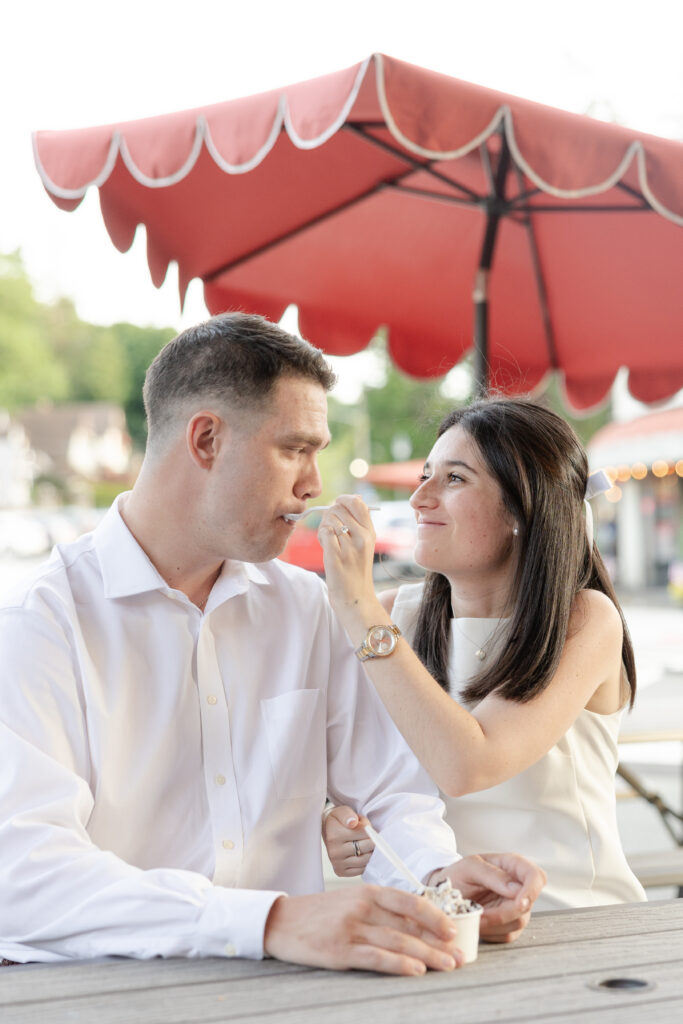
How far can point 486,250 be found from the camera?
4715mm

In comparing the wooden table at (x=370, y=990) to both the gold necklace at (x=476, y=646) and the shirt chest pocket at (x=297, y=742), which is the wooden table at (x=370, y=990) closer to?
the shirt chest pocket at (x=297, y=742)

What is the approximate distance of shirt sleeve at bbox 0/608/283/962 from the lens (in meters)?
1.63

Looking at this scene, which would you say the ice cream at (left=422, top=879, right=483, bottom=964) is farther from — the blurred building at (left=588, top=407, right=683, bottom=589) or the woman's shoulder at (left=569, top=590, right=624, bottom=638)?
the blurred building at (left=588, top=407, right=683, bottom=589)

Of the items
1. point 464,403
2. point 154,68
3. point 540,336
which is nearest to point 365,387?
point 154,68

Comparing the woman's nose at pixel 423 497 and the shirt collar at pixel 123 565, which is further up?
the woman's nose at pixel 423 497

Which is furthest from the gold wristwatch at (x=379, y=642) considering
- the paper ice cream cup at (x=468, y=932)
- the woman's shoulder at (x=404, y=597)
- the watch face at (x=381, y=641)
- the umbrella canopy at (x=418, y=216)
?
the umbrella canopy at (x=418, y=216)

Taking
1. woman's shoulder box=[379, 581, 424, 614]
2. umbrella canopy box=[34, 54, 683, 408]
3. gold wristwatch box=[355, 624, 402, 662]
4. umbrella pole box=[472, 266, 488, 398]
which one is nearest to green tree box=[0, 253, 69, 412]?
umbrella canopy box=[34, 54, 683, 408]

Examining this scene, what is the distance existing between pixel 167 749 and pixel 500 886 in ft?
2.38

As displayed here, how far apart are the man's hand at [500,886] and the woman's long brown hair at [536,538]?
20.9 inches

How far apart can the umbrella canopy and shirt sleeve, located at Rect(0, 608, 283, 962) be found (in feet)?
5.69

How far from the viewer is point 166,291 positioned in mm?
4535

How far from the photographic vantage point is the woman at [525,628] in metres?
2.34

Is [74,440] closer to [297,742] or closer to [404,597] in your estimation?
[404,597]

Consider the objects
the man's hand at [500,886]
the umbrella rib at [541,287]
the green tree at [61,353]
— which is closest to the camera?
the man's hand at [500,886]
